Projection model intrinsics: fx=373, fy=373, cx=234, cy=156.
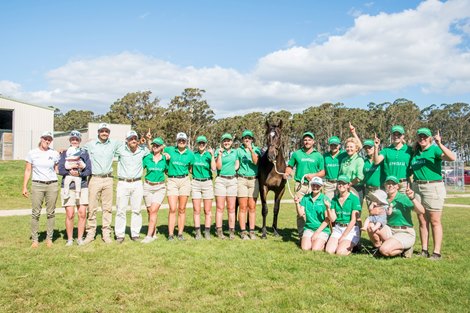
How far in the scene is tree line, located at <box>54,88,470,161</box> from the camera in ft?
184

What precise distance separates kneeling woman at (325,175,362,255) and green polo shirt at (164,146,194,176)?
9.85 feet

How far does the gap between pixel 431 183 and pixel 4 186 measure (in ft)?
60.0

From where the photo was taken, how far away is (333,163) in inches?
296

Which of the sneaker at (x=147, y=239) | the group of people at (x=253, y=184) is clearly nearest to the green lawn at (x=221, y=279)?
the sneaker at (x=147, y=239)

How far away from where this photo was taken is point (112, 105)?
59.7 meters

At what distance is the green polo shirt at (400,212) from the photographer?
6.38m

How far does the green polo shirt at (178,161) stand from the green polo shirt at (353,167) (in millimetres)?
3080

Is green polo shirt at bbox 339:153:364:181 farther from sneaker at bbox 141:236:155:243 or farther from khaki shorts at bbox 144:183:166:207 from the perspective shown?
sneaker at bbox 141:236:155:243

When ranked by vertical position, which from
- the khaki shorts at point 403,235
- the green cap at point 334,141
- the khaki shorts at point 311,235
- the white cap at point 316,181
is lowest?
the khaki shorts at point 311,235

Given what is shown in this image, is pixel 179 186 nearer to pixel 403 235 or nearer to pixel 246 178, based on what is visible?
pixel 246 178

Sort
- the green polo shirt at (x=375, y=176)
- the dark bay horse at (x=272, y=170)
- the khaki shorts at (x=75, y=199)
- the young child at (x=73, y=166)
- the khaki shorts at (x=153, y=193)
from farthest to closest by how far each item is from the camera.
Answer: the dark bay horse at (x=272, y=170), the khaki shorts at (x=153, y=193), the khaki shorts at (x=75, y=199), the young child at (x=73, y=166), the green polo shirt at (x=375, y=176)

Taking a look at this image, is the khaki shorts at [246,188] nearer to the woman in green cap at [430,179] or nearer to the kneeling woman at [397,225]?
the kneeling woman at [397,225]

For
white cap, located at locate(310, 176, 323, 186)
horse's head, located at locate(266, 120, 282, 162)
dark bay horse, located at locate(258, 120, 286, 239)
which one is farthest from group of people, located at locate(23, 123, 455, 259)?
horse's head, located at locate(266, 120, 282, 162)

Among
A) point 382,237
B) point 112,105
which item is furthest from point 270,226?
point 112,105
